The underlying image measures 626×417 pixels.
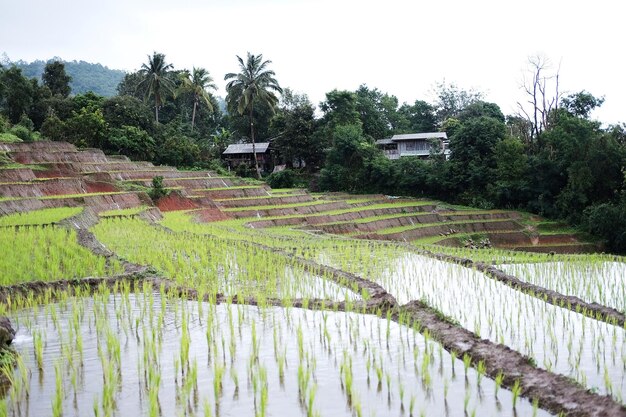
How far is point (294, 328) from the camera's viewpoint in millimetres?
6488

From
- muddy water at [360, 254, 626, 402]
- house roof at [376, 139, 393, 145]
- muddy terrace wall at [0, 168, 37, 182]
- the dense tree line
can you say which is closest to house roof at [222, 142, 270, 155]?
the dense tree line

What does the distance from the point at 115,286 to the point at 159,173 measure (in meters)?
21.7

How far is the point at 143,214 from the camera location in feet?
62.2

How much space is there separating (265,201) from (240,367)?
21.6m

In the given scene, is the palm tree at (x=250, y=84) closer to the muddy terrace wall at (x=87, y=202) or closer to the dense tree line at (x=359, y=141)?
the dense tree line at (x=359, y=141)

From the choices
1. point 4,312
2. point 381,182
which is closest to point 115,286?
point 4,312

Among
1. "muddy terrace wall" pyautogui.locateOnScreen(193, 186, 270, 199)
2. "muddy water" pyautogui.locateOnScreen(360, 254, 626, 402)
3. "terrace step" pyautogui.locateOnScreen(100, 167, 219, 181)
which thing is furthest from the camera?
"muddy terrace wall" pyautogui.locateOnScreen(193, 186, 270, 199)

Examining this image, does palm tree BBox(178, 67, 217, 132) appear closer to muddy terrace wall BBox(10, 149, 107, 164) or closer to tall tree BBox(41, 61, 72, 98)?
tall tree BBox(41, 61, 72, 98)

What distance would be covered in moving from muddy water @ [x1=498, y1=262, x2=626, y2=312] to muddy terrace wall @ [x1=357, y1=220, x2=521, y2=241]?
424 inches

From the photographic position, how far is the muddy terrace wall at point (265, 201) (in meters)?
25.7

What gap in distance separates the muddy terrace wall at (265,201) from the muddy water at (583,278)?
15.7 m

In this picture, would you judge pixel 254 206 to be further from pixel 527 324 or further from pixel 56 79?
pixel 56 79

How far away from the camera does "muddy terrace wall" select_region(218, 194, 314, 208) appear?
25.7 meters

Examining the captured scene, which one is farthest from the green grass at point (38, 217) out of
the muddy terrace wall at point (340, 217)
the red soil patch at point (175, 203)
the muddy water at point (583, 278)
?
the muddy water at point (583, 278)
